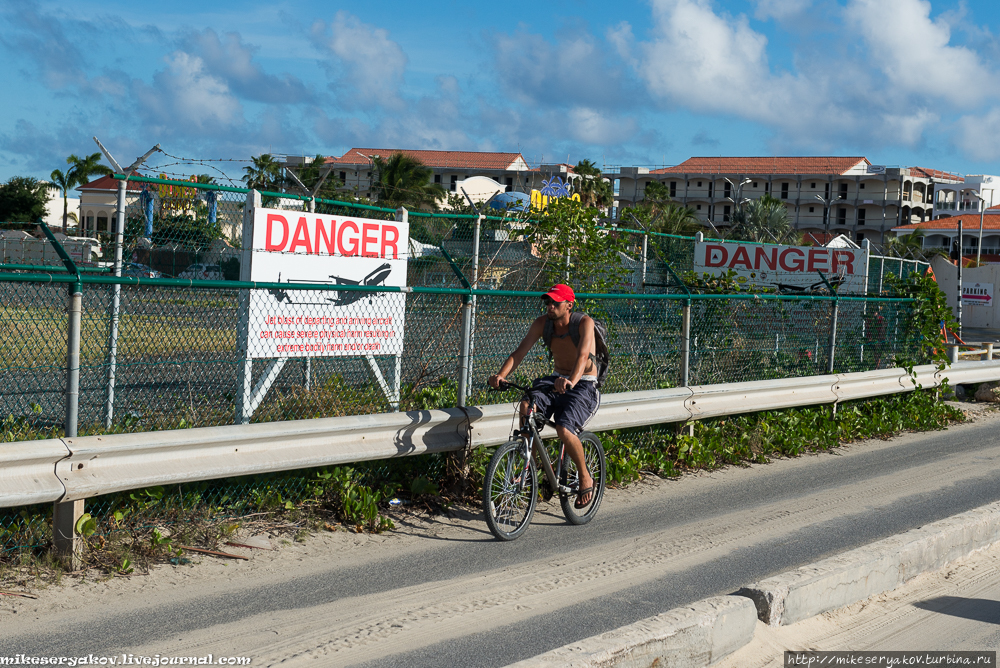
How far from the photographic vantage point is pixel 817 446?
33.8 feet

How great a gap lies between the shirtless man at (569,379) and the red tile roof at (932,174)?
106313 millimetres

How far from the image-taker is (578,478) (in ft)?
22.4

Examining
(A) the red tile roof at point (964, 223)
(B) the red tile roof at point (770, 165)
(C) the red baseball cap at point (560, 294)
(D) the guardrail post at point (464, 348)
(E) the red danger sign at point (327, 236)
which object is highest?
(B) the red tile roof at point (770, 165)

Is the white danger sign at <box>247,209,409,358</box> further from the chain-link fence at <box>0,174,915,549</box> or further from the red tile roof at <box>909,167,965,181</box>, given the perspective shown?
the red tile roof at <box>909,167,965,181</box>

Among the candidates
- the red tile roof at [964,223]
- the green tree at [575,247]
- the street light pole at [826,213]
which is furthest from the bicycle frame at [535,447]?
the street light pole at [826,213]

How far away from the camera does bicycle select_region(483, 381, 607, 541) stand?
629 centimetres

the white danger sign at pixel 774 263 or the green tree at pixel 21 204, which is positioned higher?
the green tree at pixel 21 204

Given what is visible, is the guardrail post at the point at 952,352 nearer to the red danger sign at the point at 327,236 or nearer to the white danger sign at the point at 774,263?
the white danger sign at the point at 774,263

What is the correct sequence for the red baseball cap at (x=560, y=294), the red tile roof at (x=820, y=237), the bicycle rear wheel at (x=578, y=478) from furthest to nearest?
the red tile roof at (x=820, y=237)
the bicycle rear wheel at (x=578, y=478)
the red baseball cap at (x=560, y=294)

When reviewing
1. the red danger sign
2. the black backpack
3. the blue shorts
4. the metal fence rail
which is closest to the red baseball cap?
the black backpack

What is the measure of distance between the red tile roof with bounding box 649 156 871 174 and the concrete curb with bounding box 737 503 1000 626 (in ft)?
334

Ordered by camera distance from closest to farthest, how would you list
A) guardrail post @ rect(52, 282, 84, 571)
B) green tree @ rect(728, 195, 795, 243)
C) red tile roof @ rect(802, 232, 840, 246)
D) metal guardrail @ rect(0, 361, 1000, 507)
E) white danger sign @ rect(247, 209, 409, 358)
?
1. metal guardrail @ rect(0, 361, 1000, 507)
2. guardrail post @ rect(52, 282, 84, 571)
3. white danger sign @ rect(247, 209, 409, 358)
4. red tile roof @ rect(802, 232, 840, 246)
5. green tree @ rect(728, 195, 795, 243)

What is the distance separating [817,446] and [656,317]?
2.47 meters

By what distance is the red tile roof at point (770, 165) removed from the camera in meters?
102
